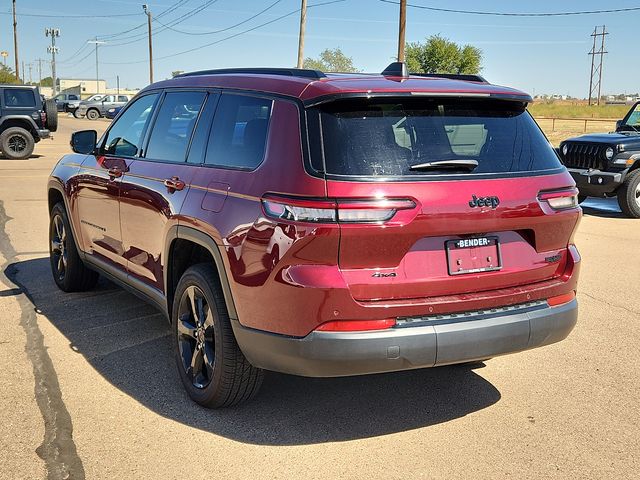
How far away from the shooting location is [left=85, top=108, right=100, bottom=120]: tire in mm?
53303

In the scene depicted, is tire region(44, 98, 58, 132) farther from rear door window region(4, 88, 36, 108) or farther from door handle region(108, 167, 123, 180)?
door handle region(108, 167, 123, 180)

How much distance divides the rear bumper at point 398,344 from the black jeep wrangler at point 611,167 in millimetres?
8675

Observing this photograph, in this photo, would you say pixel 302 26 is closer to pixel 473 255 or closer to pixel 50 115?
pixel 50 115

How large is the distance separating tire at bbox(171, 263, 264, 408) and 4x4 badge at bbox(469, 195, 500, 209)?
1.38 meters

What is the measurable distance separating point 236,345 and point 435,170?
4.43ft

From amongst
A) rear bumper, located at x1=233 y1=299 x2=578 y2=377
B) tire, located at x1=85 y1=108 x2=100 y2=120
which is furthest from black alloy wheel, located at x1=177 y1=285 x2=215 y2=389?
tire, located at x1=85 y1=108 x2=100 y2=120

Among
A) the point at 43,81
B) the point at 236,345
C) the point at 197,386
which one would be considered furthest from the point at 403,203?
the point at 43,81

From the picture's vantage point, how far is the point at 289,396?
424 cm

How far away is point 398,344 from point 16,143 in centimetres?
1966

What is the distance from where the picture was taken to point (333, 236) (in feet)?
A: 10.5

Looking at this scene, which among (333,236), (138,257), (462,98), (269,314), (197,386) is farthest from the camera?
(138,257)

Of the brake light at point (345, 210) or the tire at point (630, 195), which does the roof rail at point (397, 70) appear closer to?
the brake light at point (345, 210)

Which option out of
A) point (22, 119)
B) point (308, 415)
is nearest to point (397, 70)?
point (308, 415)

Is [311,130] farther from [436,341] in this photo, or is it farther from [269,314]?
[436,341]
